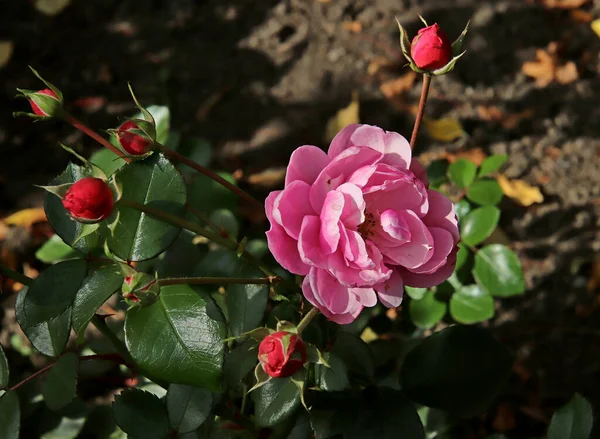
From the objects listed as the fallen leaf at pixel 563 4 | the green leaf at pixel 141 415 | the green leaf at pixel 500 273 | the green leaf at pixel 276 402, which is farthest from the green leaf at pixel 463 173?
the fallen leaf at pixel 563 4

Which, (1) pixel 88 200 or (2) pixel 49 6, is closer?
(1) pixel 88 200

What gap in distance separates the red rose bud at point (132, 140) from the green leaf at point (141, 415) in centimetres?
36

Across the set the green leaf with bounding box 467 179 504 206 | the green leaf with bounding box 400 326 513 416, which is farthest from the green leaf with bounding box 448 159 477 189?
the green leaf with bounding box 400 326 513 416

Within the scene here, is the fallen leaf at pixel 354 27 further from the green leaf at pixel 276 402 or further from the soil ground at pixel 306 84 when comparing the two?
the green leaf at pixel 276 402

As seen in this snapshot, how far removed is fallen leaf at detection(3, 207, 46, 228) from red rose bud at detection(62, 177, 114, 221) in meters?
1.20

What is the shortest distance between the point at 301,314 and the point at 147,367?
0.22m

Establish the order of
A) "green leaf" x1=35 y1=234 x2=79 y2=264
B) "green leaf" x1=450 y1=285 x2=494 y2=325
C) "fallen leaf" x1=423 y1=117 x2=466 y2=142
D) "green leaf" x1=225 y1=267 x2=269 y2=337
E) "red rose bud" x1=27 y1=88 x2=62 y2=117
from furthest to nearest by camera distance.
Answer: "fallen leaf" x1=423 y1=117 x2=466 y2=142 < "green leaf" x1=35 y1=234 x2=79 y2=264 < "green leaf" x1=450 y1=285 x2=494 y2=325 < "green leaf" x1=225 y1=267 x2=269 y2=337 < "red rose bud" x1=27 y1=88 x2=62 y2=117

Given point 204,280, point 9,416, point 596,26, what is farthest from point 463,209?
point 596,26

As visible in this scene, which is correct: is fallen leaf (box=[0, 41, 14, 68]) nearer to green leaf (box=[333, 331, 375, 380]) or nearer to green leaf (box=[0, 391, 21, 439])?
green leaf (box=[0, 391, 21, 439])

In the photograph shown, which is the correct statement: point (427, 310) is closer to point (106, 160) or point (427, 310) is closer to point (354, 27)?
point (106, 160)

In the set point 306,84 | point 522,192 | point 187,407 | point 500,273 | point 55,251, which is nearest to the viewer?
point 187,407

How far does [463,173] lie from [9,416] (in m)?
0.84

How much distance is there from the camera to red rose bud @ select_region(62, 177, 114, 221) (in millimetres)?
679

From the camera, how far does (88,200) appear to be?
0.68 meters
